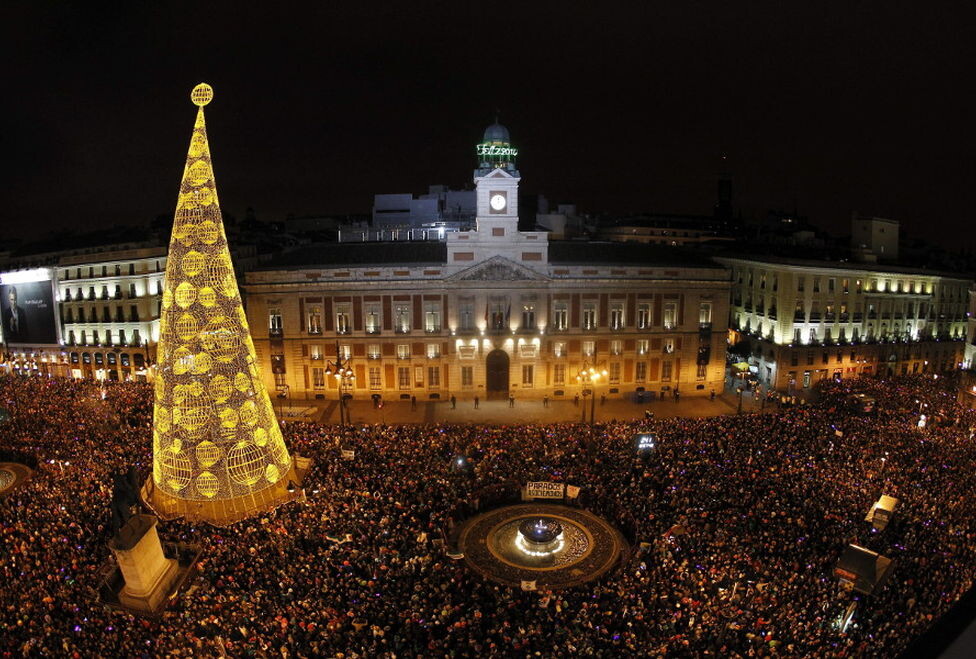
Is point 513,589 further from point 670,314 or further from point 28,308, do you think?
point 28,308

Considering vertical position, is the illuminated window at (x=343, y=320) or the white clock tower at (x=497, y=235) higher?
the white clock tower at (x=497, y=235)

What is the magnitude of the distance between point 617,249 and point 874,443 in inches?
1035

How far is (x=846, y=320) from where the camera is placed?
51094 mm

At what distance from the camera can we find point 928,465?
86.3 feet

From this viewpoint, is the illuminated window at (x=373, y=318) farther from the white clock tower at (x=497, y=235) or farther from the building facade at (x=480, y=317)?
the white clock tower at (x=497, y=235)

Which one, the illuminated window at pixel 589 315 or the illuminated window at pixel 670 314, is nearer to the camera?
the illuminated window at pixel 589 315

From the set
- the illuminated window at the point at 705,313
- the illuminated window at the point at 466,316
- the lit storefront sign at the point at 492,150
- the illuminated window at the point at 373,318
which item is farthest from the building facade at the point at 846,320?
the illuminated window at the point at 373,318

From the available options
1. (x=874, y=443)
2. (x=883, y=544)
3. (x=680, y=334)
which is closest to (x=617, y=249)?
(x=680, y=334)

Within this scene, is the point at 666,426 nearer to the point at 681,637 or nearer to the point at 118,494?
the point at 681,637

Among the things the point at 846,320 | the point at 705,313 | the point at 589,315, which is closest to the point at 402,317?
the point at 589,315

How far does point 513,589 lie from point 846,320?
4336 cm

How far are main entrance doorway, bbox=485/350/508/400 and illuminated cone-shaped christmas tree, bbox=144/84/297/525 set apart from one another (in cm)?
2575

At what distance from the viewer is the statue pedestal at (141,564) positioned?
18.2m

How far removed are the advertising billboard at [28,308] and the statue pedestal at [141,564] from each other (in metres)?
44.1
